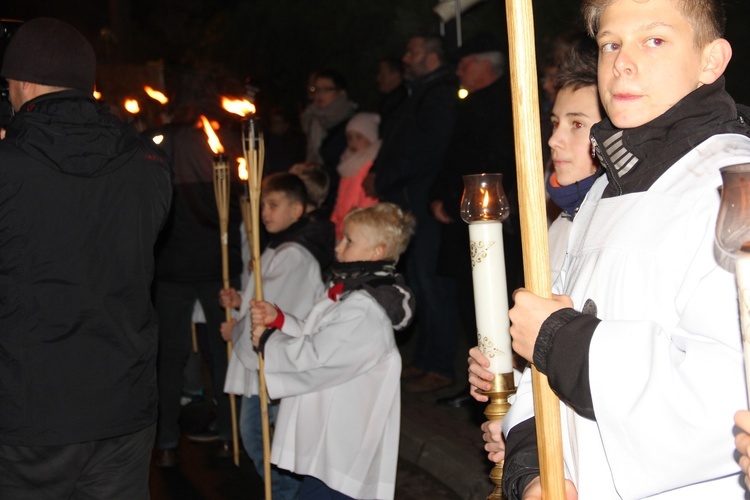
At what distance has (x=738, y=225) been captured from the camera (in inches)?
54.4

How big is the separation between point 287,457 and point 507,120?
2.78 m

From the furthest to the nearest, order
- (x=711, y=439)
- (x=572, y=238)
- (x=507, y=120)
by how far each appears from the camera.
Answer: (x=507, y=120) → (x=572, y=238) → (x=711, y=439)

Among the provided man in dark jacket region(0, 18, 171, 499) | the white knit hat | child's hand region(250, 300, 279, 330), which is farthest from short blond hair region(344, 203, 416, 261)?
the white knit hat

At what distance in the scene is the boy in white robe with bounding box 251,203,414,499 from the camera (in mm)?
4195

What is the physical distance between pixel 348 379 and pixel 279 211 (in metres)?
1.44

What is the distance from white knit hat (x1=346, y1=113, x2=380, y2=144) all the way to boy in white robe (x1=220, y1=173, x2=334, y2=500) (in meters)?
2.42

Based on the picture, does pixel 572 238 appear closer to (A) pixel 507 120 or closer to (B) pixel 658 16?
(B) pixel 658 16

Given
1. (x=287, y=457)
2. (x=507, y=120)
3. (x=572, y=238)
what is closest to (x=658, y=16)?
(x=572, y=238)

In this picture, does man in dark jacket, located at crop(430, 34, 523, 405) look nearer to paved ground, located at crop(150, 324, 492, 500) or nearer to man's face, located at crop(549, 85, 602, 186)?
paved ground, located at crop(150, 324, 492, 500)

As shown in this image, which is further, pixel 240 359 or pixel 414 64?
pixel 414 64

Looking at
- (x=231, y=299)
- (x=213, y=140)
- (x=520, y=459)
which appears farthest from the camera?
(x=231, y=299)

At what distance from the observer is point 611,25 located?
2.04 metres

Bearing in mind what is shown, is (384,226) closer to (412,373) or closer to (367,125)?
(412,373)

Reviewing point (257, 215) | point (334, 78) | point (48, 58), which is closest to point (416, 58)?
point (334, 78)
